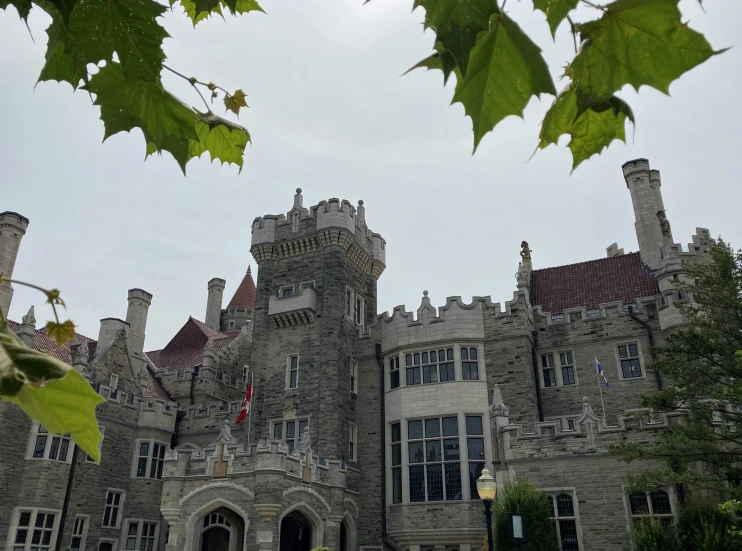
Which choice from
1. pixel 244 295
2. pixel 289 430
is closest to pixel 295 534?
pixel 289 430

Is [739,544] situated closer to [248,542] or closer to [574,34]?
[248,542]

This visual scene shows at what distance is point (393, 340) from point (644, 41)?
21500 mm

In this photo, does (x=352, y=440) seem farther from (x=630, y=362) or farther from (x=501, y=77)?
(x=501, y=77)

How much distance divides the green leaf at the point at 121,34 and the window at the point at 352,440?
21425mm

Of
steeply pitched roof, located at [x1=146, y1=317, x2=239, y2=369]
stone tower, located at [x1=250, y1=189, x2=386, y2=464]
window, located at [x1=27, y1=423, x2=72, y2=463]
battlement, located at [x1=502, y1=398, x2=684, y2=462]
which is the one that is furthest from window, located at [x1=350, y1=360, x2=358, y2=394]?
window, located at [x1=27, y1=423, x2=72, y2=463]

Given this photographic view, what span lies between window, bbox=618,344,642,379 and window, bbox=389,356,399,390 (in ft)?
24.8

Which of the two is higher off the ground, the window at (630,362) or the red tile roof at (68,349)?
the red tile roof at (68,349)

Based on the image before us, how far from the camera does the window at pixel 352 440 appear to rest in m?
22.1

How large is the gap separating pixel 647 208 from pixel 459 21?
85.7 ft

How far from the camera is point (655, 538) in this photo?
1330 cm

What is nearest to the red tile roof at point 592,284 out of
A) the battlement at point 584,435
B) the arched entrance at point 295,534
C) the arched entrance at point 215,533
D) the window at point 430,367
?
the window at point 430,367

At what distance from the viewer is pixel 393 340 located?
22.6 m

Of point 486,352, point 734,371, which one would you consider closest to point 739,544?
point 734,371

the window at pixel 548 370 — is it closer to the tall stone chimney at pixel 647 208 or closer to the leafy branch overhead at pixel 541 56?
the tall stone chimney at pixel 647 208
